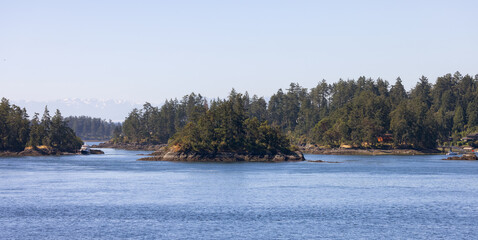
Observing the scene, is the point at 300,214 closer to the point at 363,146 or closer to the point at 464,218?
the point at 464,218

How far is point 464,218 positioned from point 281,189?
1110 inches

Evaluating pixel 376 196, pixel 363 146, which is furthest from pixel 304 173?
pixel 363 146

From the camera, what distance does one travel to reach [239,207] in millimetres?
58406

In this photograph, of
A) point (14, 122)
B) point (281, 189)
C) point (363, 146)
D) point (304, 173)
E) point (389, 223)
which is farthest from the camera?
point (363, 146)

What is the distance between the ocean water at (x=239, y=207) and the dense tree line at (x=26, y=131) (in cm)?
7839

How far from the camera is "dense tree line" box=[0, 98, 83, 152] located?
169 metres

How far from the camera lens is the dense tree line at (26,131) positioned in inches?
6639

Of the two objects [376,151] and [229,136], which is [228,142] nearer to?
[229,136]

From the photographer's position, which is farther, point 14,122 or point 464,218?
point 14,122

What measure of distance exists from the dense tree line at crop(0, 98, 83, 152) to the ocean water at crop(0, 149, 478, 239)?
78.4m

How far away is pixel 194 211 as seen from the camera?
5541 cm

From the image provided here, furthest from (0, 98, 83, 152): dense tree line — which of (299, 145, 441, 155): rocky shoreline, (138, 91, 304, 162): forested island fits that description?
(299, 145, 441, 155): rocky shoreline

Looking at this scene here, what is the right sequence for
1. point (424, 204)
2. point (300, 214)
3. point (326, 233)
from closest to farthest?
point (326, 233) < point (300, 214) < point (424, 204)

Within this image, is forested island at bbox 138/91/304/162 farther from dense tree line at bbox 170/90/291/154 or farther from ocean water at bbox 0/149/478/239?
ocean water at bbox 0/149/478/239
